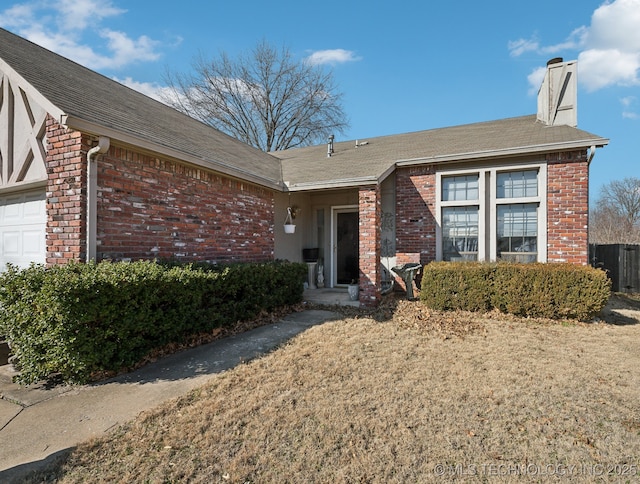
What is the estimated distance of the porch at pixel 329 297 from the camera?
7746 mm

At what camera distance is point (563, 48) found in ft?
30.0

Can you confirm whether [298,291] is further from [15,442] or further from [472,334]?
[15,442]

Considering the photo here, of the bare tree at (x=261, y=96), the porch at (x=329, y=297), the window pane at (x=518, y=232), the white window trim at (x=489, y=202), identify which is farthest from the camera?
the bare tree at (x=261, y=96)

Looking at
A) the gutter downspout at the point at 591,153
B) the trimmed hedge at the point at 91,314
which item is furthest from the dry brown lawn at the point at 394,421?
the gutter downspout at the point at 591,153

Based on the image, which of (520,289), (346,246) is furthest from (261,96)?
(520,289)

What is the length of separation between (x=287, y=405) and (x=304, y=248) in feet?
23.0

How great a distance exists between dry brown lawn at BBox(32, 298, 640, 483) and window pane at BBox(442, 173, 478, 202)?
4231mm

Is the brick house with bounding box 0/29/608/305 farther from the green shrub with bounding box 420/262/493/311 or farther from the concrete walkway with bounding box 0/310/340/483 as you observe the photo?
the concrete walkway with bounding box 0/310/340/483

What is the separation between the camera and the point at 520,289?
640 centimetres

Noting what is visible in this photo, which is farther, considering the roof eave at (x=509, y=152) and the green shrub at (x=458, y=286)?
the roof eave at (x=509, y=152)

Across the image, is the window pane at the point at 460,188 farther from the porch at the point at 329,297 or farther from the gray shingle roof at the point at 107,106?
the gray shingle roof at the point at 107,106

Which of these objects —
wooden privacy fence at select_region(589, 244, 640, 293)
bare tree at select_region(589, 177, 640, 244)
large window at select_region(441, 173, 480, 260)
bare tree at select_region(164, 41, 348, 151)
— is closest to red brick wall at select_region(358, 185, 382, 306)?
large window at select_region(441, 173, 480, 260)

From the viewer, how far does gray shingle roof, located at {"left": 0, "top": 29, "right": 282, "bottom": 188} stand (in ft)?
16.0

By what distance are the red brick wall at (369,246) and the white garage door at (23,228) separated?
5720mm
